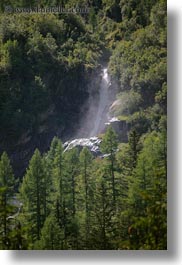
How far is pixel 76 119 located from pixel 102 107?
187mm

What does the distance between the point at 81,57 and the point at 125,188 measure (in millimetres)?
904

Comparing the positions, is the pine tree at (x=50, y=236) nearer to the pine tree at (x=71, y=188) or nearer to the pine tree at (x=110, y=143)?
the pine tree at (x=71, y=188)

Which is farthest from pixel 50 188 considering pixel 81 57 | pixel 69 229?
pixel 81 57

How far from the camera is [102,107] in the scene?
444cm

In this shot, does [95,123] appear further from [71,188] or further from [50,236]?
[50,236]

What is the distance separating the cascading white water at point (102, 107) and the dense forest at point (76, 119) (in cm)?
5

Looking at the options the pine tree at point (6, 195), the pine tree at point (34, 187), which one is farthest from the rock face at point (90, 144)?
the pine tree at point (6, 195)

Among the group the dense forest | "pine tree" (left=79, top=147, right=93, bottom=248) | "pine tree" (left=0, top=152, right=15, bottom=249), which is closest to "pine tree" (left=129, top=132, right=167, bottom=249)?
the dense forest

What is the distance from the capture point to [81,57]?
4.52 meters

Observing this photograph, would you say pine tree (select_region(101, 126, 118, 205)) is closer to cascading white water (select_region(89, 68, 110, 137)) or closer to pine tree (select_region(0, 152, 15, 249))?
cascading white water (select_region(89, 68, 110, 137))

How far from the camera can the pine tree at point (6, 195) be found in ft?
14.0

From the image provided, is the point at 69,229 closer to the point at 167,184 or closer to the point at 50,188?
the point at 50,188

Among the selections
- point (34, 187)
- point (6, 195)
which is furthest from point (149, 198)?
point (6, 195)

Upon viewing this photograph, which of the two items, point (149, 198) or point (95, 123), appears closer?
point (149, 198)
